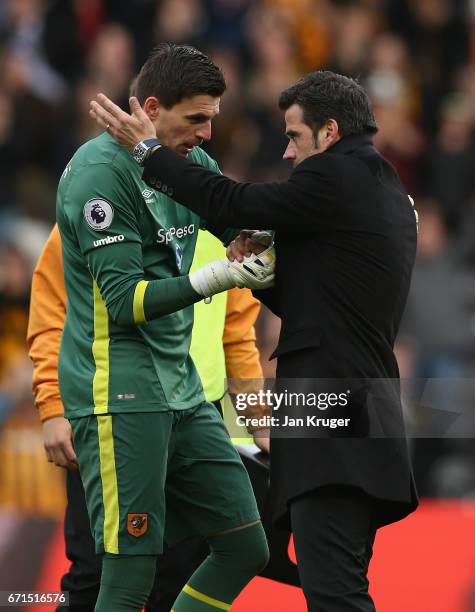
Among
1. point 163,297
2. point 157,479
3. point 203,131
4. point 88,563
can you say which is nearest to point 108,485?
point 157,479

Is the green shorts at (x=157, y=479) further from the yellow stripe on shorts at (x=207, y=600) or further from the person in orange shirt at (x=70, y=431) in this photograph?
the person in orange shirt at (x=70, y=431)

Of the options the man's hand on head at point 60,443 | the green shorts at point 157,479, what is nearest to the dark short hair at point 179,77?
the green shorts at point 157,479

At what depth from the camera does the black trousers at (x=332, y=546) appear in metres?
4.47

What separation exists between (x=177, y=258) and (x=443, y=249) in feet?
16.8

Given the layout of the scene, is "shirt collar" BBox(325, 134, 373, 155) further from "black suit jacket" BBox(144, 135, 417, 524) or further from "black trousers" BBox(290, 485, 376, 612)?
"black trousers" BBox(290, 485, 376, 612)

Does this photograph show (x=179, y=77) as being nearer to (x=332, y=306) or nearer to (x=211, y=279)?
(x=211, y=279)

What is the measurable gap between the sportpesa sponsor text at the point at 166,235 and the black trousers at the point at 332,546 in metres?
1.02

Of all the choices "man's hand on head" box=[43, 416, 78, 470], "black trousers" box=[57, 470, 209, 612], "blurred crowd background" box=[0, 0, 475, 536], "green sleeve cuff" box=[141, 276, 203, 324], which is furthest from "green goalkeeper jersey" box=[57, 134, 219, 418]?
"blurred crowd background" box=[0, 0, 475, 536]

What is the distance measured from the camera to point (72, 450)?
5.28 meters

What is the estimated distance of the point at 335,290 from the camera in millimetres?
4559

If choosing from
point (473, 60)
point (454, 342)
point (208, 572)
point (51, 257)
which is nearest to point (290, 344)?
point (208, 572)

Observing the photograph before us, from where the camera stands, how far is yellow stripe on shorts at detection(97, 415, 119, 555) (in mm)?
4754

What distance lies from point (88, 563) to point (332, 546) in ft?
4.67

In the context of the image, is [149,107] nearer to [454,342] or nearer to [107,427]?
[107,427]
